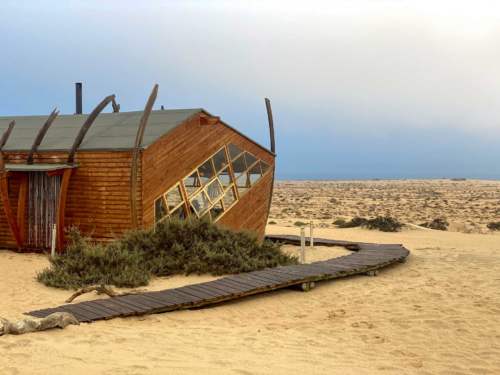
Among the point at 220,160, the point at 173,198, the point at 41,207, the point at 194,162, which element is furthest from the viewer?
the point at 220,160

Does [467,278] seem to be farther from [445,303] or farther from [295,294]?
[295,294]

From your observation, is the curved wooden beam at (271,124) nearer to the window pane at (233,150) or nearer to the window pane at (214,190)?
the window pane at (233,150)

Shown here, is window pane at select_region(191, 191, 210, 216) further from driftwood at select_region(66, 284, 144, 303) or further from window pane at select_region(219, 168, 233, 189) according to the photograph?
driftwood at select_region(66, 284, 144, 303)

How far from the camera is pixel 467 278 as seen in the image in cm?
1258

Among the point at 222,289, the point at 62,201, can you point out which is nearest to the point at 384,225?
the point at 62,201

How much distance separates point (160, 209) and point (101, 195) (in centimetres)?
162

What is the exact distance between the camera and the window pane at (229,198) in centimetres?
1705

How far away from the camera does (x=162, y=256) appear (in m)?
13.0

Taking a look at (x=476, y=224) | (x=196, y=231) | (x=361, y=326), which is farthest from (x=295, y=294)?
(x=476, y=224)

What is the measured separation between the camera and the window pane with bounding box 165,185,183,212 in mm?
15211

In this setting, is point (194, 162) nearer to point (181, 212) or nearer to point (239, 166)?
point (181, 212)

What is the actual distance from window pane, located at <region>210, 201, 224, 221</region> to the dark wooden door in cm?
446

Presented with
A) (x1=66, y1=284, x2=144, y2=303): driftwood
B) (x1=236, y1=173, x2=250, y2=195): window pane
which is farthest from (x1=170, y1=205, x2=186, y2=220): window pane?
(x1=66, y1=284, x2=144, y2=303): driftwood

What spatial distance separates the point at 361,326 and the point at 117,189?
815cm
